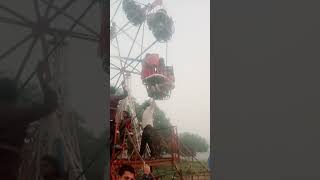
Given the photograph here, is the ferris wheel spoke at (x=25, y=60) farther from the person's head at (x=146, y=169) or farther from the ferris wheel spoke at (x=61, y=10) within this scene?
the person's head at (x=146, y=169)

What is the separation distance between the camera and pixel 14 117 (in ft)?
5.66

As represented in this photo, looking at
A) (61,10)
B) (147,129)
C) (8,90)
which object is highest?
(61,10)

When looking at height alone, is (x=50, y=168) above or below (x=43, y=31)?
below

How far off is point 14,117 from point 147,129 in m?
0.55

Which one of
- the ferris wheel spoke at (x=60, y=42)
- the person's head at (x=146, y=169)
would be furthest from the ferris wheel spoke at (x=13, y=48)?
the person's head at (x=146, y=169)

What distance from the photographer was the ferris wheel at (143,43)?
5.61 feet

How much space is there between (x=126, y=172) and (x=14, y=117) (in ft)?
1.70

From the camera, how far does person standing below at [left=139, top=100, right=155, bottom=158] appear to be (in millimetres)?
1716

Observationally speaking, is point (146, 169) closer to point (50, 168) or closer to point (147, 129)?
point (147, 129)

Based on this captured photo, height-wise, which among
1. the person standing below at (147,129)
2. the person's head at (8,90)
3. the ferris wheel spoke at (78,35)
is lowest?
the person standing below at (147,129)

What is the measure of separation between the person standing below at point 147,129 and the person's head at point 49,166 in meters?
0.36

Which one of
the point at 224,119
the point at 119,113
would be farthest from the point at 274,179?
the point at 119,113

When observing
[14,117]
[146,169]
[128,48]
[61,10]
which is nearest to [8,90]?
[14,117]

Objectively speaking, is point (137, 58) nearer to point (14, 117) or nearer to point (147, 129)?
point (147, 129)
